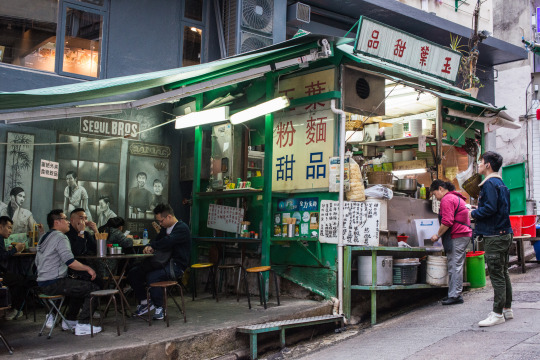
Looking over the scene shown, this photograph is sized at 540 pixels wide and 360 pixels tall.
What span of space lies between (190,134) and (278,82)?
274 cm

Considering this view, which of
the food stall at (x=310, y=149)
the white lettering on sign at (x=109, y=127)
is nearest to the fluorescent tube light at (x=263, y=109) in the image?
the food stall at (x=310, y=149)

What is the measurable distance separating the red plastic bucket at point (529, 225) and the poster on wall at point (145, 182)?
24.9 ft

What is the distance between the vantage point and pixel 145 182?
36.2 ft

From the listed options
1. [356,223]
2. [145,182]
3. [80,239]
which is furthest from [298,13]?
[80,239]

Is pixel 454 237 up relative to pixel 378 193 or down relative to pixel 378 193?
down

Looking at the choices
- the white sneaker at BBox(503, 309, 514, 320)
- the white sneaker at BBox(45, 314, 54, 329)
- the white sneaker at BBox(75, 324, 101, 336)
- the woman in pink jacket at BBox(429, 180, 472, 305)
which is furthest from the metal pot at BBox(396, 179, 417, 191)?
the white sneaker at BBox(45, 314, 54, 329)

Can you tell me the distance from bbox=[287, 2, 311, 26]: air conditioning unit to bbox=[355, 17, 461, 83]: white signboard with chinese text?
4.27m

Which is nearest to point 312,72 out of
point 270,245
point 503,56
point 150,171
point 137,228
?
point 270,245

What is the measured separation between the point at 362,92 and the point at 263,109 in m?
1.87

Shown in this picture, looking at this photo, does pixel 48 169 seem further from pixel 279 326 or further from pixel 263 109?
pixel 279 326

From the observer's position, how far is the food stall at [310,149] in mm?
8656

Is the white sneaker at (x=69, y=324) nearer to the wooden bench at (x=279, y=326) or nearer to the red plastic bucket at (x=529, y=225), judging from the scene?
the wooden bench at (x=279, y=326)

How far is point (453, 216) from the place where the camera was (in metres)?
9.05

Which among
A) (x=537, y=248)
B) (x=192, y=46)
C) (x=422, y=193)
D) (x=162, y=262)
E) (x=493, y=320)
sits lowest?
(x=493, y=320)
